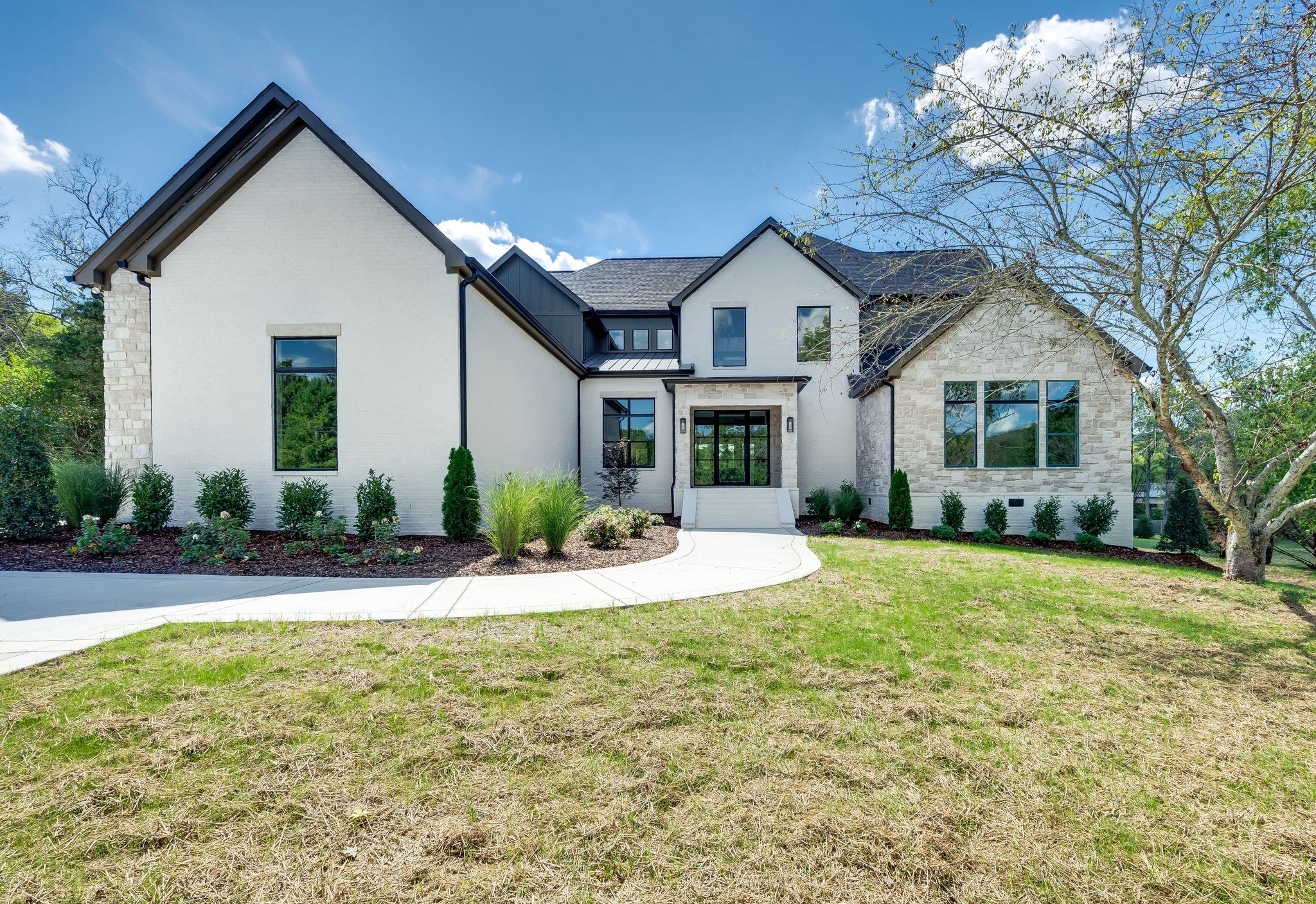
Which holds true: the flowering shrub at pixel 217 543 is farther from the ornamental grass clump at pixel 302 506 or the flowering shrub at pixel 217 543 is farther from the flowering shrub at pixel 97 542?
the ornamental grass clump at pixel 302 506

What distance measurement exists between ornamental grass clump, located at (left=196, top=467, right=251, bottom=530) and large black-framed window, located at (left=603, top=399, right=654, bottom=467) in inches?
352

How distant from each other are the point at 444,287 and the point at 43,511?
710 cm

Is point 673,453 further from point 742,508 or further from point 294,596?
point 294,596

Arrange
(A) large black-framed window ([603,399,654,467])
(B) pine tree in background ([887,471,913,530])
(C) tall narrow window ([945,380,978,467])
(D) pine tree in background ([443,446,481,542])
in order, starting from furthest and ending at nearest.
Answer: (A) large black-framed window ([603,399,654,467]) → (C) tall narrow window ([945,380,978,467]) → (B) pine tree in background ([887,471,913,530]) → (D) pine tree in background ([443,446,481,542])

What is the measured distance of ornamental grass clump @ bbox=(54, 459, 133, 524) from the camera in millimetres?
8688

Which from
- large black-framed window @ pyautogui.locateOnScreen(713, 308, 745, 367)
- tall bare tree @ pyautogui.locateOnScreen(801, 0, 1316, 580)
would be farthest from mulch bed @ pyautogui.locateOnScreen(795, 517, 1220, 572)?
large black-framed window @ pyautogui.locateOnScreen(713, 308, 745, 367)

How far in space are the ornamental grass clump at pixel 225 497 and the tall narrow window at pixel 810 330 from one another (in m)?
13.5

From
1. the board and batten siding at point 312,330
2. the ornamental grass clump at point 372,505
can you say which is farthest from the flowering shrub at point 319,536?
the board and batten siding at point 312,330

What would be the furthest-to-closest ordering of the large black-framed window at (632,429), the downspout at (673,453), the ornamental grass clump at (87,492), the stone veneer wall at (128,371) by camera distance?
the large black-framed window at (632,429) → the downspout at (673,453) → the stone veneer wall at (128,371) → the ornamental grass clump at (87,492)

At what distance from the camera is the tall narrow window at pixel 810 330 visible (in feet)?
50.9

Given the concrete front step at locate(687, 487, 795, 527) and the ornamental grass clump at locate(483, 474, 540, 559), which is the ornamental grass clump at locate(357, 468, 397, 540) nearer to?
the ornamental grass clump at locate(483, 474, 540, 559)

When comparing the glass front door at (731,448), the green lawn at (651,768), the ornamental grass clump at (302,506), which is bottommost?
the green lawn at (651,768)

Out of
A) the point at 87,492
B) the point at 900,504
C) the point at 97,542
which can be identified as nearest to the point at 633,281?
the point at 900,504

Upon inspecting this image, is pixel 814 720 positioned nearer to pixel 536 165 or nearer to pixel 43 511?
pixel 43 511
